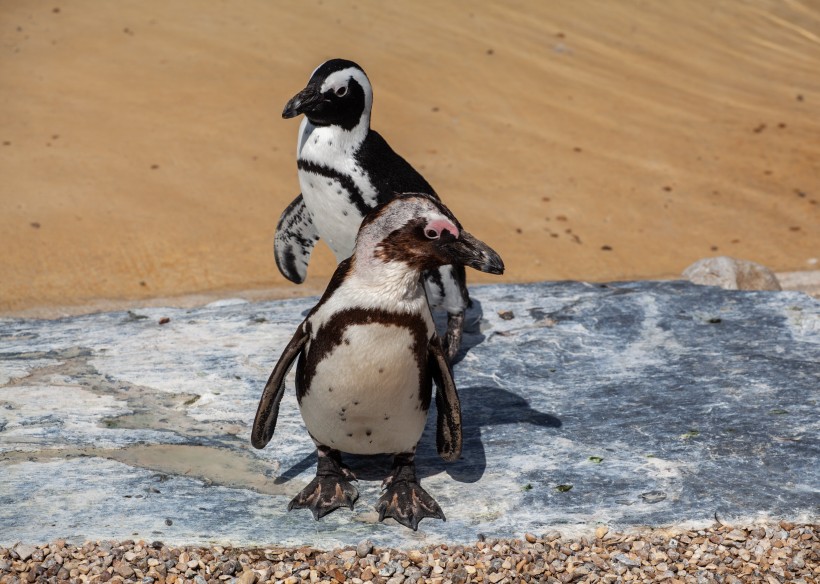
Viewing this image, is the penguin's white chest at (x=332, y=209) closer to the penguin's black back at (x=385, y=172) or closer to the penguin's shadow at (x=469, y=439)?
the penguin's black back at (x=385, y=172)

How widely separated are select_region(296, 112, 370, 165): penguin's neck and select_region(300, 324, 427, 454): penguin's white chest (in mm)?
1294

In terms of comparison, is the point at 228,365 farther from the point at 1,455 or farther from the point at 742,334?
the point at 742,334

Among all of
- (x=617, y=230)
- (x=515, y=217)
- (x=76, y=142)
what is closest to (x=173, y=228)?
(x=76, y=142)

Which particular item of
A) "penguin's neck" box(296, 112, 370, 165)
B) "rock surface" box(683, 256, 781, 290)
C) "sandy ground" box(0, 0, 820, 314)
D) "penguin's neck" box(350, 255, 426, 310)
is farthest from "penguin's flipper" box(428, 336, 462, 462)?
"sandy ground" box(0, 0, 820, 314)

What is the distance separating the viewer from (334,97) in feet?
13.9

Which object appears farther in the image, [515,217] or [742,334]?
[515,217]

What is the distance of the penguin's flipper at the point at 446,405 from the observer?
3369 mm

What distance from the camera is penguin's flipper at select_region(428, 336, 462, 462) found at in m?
3.37

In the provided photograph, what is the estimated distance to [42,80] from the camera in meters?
10.1

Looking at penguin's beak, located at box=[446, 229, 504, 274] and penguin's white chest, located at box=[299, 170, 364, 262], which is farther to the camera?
penguin's white chest, located at box=[299, 170, 364, 262]

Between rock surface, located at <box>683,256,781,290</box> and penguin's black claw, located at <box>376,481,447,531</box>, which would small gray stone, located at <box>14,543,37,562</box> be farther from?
rock surface, located at <box>683,256,781,290</box>

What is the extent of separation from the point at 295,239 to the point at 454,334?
41.2 inches

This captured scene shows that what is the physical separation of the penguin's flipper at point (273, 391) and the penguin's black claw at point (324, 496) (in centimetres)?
23

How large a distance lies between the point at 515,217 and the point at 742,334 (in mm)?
4041
